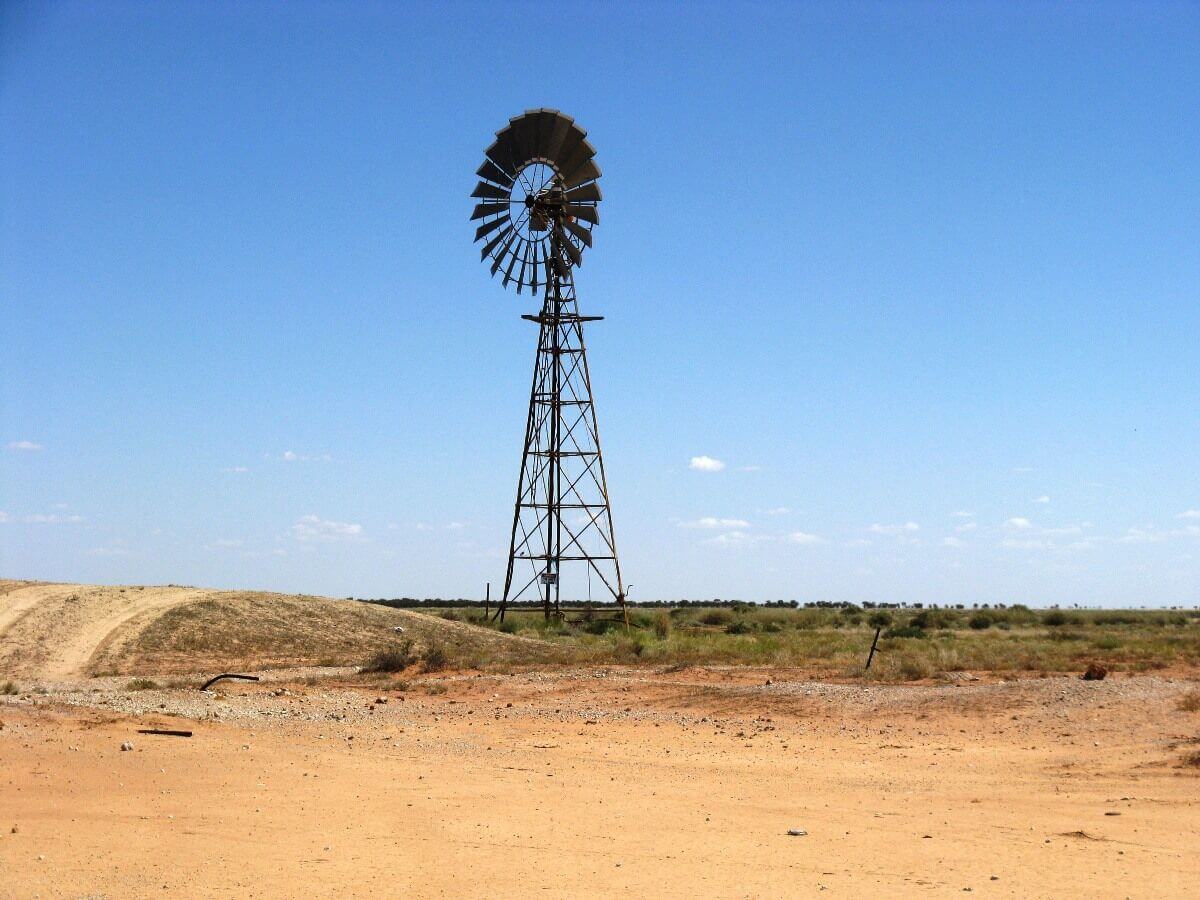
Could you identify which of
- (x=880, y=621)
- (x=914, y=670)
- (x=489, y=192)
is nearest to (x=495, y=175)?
(x=489, y=192)

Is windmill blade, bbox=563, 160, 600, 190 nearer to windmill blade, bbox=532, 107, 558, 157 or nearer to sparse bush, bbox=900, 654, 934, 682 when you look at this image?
windmill blade, bbox=532, 107, 558, 157

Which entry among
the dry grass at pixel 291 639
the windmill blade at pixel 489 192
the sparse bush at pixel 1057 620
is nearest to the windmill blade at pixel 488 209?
the windmill blade at pixel 489 192

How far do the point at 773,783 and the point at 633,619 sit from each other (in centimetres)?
3740

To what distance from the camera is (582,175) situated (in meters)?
42.7

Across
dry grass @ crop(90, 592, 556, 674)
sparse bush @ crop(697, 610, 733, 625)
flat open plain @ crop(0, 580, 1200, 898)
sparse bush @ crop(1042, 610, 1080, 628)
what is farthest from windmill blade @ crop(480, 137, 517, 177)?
sparse bush @ crop(1042, 610, 1080, 628)

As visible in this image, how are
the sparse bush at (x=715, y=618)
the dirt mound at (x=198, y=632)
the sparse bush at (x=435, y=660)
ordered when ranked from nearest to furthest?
the dirt mound at (x=198, y=632) < the sparse bush at (x=435, y=660) < the sparse bush at (x=715, y=618)

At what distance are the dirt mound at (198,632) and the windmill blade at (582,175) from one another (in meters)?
16.8

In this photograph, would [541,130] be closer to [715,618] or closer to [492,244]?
[492,244]

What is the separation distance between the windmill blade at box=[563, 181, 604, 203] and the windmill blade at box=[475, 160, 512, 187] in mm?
2215

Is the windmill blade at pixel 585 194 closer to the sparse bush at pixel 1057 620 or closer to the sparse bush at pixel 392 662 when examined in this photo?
the sparse bush at pixel 392 662

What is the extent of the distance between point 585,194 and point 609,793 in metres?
31.8

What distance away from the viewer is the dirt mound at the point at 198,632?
1134 inches

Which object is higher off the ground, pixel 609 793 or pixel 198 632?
pixel 198 632

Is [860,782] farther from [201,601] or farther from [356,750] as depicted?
[201,601]
